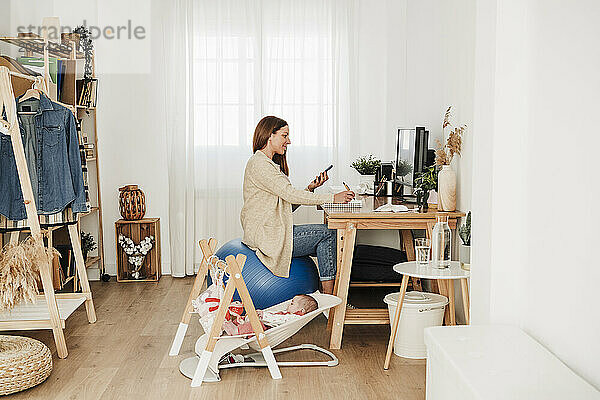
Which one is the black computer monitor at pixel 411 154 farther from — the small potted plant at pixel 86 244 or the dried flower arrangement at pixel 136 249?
the small potted plant at pixel 86 244

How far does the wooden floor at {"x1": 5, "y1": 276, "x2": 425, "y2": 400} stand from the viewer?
3428 mm

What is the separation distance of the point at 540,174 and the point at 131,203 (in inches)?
169

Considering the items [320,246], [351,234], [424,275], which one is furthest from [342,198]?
[424,275]

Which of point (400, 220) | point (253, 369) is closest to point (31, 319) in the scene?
point (253, 369)

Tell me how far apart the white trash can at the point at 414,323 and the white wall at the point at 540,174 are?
3.79 ft

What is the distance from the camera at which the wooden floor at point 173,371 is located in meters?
3.43

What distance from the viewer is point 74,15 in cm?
612

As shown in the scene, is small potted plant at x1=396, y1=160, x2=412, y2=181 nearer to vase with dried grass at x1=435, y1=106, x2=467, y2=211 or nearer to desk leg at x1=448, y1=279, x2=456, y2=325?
vase with dried grass at x1=435, y1=106, x2=467, y2=211

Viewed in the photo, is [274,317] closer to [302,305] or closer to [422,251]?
[302,305]

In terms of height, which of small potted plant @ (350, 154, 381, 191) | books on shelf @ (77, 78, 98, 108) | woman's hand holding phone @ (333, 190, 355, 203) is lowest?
woman's hand holding phone @ (333, 190, 355, 203)

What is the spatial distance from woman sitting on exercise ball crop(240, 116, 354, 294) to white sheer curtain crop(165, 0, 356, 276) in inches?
68.3

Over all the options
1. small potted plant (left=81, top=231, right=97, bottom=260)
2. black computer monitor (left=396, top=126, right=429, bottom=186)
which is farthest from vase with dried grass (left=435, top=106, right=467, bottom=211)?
small potted plant (left=81, top=231, right=97, bottom=260)

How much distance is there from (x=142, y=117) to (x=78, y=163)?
1896 millimetres

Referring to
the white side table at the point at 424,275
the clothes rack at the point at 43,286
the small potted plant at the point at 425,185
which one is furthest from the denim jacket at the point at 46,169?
the small potted plant at the point at 425,185
